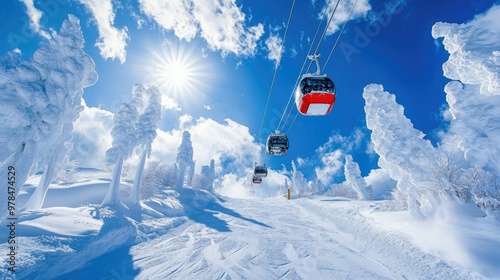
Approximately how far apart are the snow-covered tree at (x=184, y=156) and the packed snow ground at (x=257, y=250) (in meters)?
26.7

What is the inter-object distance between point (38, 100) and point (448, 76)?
63.0 ft

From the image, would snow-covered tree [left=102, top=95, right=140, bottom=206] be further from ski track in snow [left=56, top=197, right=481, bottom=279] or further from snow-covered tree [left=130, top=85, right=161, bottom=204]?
ski track in snow [left=56, top=197, right=481, bottom=279]

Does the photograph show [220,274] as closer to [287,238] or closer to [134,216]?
[287,238]

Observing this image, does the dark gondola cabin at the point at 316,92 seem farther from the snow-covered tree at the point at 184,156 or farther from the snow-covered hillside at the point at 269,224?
the snow-covered tree at the point at 184,156

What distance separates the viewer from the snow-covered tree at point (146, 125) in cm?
2183

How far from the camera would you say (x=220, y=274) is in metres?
6.60

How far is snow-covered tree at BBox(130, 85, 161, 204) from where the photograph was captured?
21.8 m

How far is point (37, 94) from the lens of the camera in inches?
344

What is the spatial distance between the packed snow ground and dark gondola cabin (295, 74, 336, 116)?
18.2 feet

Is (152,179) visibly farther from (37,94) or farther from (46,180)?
(37,94)

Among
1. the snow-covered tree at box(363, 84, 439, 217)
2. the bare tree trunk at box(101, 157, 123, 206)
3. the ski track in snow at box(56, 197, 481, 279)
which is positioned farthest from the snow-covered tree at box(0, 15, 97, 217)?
the snow-covered tree at box(363, 84, 439, 217)

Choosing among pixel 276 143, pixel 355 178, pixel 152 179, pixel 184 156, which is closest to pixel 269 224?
pixel 276 143

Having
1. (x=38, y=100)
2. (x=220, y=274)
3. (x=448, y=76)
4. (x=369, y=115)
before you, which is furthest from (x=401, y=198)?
(x=38, y=100)

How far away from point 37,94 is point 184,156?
33230 mm
